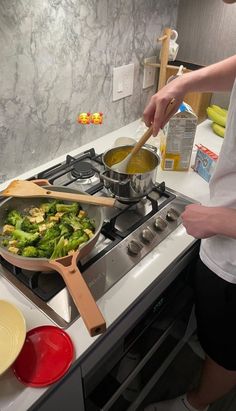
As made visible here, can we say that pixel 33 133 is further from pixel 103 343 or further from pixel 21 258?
pixel 103 343

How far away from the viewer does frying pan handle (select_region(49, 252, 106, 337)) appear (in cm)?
51

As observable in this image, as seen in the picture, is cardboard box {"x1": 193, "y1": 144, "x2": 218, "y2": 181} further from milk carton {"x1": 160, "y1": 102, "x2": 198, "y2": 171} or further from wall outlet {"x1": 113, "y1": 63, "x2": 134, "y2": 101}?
wall outlet {"x1": 113, "y1": 63, "x2": 134, "y2": 101}

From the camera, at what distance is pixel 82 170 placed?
1.00 m

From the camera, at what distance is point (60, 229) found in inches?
29.3

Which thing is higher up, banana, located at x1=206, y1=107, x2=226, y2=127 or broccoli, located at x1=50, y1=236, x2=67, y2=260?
banana, located at x1=206, y1=107, x2=226, y2=127

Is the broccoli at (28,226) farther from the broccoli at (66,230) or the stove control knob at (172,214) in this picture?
the stove control knob at (172,214)

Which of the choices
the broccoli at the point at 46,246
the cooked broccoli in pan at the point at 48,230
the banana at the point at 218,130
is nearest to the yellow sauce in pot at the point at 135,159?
the cooked broccoli in pan at the point at 48,230

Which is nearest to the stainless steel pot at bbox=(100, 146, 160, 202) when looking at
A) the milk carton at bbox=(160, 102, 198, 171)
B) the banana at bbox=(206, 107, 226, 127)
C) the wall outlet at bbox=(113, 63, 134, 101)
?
the milk carton at bbox=(160, 102, 198, 171)

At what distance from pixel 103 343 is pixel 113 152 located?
521 millimetres

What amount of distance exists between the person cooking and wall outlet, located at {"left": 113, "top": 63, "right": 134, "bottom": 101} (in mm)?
362

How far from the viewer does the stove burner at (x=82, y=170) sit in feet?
3.25

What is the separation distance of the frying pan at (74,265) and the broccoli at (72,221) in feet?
0.13

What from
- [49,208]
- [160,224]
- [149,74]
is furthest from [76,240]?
[149,74]

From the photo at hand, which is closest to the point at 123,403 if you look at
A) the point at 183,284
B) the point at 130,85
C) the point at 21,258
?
the point at 183,284
